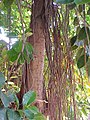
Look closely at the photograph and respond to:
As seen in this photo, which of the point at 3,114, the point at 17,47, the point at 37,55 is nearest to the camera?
the point at 3,114

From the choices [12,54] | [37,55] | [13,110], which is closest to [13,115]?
[13,110]

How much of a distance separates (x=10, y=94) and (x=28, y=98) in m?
0.04

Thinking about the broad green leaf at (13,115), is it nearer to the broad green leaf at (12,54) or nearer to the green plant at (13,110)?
the green plant at (13,110)

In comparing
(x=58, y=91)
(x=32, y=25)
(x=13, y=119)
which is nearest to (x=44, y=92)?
(x=58, y=91)

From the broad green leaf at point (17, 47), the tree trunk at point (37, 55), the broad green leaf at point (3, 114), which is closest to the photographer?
the broad green leaf at point (3, 114)

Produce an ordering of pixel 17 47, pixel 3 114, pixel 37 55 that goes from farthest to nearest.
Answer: pixel 37 55
pixel 17 47
pixel 3 114

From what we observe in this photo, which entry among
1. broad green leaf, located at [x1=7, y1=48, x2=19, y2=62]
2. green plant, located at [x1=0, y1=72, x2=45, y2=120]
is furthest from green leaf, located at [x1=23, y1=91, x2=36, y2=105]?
broad green leaf, located at [x1=7, y1=48, x2=19, y2=62]

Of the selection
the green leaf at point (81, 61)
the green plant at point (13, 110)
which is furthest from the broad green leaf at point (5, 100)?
the green leaf at point (81, 61)

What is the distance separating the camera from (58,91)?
28.4 inches

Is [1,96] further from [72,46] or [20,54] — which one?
[72,46]

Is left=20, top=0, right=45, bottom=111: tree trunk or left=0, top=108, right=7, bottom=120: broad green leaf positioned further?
left=20, top=0, right=45, bottom=111: tree trunk

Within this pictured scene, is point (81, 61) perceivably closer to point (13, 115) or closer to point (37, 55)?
point (37, 55)

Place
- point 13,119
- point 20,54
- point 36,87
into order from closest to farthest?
1. point 13,119
2. point 20,54
3. point 36,87

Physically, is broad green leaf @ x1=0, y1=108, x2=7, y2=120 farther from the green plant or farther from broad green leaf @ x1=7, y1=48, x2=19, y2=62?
broad green leaf @ x1=7, y1=48, x2=19, y2=62
